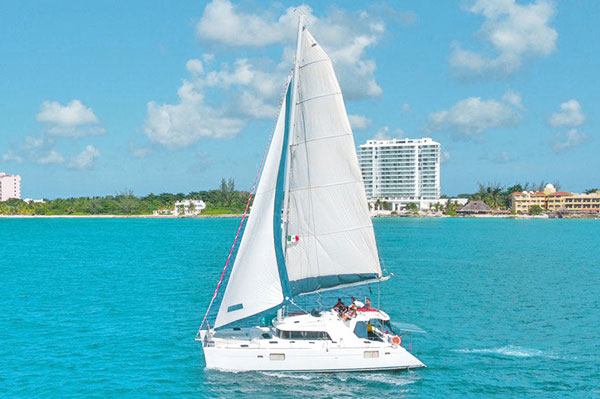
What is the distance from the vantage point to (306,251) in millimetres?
31688

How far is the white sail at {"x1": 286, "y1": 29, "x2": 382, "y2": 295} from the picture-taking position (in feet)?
99.6

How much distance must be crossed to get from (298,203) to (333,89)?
5.84 metres

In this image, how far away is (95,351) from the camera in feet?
119

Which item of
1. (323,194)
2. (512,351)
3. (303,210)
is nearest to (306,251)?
(303,210)

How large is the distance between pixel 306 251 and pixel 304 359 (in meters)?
5.31

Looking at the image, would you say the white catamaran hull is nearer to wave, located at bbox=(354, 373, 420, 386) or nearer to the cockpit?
wave, located at bbox=(354, 373, 420, 386)

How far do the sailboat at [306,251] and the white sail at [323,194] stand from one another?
50 mm

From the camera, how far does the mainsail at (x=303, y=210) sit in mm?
30578

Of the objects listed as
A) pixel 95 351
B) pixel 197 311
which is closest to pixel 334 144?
pixel 95 351

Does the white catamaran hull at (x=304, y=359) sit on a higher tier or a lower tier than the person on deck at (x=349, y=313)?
lower

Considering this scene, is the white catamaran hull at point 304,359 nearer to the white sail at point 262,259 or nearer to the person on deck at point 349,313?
the person on deck at point 349,313

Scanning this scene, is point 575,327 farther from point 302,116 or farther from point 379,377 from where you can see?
point 302,116

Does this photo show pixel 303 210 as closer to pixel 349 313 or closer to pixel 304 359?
pixel 349 313

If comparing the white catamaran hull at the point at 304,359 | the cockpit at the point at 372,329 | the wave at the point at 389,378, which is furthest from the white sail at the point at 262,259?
the wave at the point at 389,378
